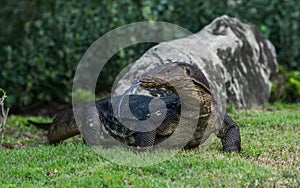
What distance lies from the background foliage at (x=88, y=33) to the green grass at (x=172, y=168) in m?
5.37

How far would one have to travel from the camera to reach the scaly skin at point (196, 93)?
5.36 m

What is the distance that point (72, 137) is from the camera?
26.6 feet

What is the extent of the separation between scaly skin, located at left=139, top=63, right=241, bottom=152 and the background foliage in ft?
18.2

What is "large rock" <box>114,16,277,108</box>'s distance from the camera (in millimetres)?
8750

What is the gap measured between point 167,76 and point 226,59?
4.42m

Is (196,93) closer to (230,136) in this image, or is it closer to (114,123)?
(230,136)

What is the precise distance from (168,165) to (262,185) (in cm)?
98

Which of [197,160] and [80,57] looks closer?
[197,160]

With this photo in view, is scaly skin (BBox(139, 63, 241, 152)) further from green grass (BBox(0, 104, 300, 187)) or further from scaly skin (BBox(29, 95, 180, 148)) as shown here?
scaly skin (BBox(29, 95, 180, 148))

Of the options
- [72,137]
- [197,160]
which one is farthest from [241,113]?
[197,160]

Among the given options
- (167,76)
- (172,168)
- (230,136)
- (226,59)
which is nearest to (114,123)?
(230,136)

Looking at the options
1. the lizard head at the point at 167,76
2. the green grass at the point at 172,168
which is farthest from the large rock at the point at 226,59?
the lizard head at the point at 167,76

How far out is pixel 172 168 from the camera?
5.22 metres

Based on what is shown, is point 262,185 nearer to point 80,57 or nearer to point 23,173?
point 23,173
